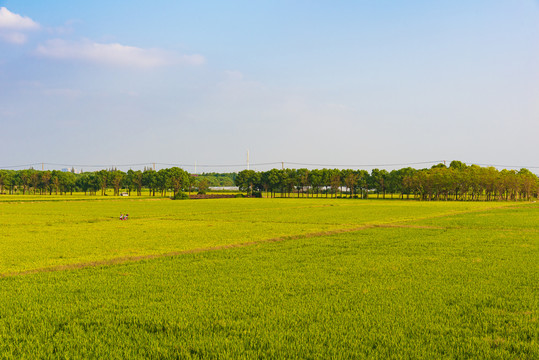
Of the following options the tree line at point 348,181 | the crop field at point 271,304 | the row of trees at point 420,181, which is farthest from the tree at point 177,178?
the crop field at point 271,304

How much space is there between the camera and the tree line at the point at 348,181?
125312 mm

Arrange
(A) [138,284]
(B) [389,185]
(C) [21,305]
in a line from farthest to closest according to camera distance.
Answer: (B) [389,185], (A) [138,284], (C) [21,305]

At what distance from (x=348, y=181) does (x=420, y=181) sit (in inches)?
1372

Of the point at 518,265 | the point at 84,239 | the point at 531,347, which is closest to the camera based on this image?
the point at 531,347

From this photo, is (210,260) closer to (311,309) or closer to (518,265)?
(311,309)

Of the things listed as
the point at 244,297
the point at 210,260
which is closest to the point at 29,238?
the point at 210,260

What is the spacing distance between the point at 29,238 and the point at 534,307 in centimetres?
2749

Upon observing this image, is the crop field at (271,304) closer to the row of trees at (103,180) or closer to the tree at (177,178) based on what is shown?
the tree at (177,178)

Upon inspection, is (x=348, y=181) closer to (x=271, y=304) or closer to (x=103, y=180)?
(x=103, y=180)

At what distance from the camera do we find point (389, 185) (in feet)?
513

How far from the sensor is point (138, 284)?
12.0 meters

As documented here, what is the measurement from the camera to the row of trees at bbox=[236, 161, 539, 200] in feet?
406

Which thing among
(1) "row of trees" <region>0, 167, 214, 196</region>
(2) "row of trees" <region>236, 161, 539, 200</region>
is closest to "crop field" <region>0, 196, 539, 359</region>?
(2) "row of trees" <region>236, 161, 539, 200</region>

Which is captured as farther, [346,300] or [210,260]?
[210,260]
